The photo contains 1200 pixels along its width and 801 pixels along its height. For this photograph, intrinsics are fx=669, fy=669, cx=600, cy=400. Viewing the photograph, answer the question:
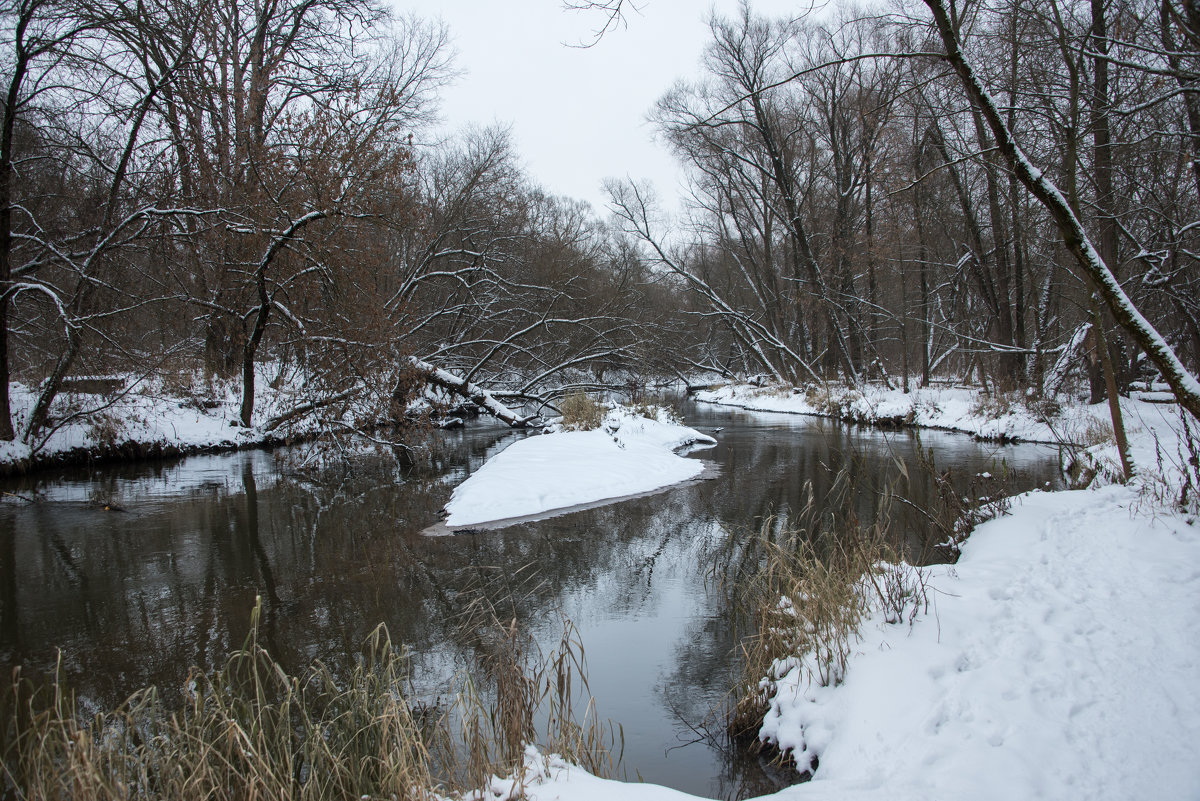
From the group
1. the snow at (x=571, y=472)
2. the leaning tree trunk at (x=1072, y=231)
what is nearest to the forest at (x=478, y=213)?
the leaning tree trunk at (x=1072, y=231)

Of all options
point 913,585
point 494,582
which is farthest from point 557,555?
point 913,585

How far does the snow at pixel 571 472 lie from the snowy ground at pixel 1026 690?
18.5 ft

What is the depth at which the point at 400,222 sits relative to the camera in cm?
1301

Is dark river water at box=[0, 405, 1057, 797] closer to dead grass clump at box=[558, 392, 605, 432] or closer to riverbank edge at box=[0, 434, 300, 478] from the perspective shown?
riverbank edge at box=[0, 434, 300, 478]

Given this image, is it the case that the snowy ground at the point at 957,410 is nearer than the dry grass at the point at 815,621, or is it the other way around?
the dry grass at the point at 815,621

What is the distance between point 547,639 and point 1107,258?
10.4 metres

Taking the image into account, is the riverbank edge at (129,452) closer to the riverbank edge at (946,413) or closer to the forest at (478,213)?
the forest at (478,213)

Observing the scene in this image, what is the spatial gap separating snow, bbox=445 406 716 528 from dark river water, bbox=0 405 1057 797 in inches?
20.5

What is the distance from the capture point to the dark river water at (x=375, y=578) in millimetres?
4367

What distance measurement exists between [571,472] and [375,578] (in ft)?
15.0

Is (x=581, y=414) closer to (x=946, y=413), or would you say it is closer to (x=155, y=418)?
(x=155, y=418)

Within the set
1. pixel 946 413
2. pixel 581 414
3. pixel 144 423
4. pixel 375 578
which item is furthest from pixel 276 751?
pixel 946 413

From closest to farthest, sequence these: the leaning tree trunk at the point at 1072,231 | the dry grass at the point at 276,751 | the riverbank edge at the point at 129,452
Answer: the dry grass at the point at 276,751 < the leaning tree trunk at the point at 1072,231 < the riverbank edge at the point at 129,452

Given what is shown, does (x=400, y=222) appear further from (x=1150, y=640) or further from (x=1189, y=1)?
(x=1150, y=640)
